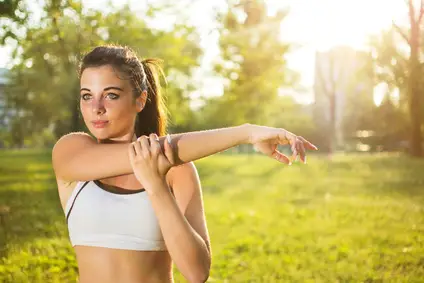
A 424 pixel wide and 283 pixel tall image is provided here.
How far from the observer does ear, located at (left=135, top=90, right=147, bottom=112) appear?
285 centimetres

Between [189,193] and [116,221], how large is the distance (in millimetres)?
340

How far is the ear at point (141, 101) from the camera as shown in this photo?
285 cm

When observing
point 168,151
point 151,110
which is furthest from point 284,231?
point 168,151

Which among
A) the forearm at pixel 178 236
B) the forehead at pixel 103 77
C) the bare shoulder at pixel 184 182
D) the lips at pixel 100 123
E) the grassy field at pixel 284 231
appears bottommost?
the grassy field at pixel 284 231

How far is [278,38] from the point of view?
35344 millimetres

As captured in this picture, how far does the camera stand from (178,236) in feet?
7.30

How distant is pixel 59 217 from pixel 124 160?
27.8ft

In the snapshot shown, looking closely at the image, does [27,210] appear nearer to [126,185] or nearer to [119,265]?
[126,185]

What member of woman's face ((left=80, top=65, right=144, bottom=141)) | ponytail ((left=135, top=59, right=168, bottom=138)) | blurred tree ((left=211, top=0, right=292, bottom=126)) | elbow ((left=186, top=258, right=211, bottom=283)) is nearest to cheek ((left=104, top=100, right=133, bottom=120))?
woman's face ((left=80, top=65, right=144, bottom=141))

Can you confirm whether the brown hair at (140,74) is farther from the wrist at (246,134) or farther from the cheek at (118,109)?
the wrist at (246,134)

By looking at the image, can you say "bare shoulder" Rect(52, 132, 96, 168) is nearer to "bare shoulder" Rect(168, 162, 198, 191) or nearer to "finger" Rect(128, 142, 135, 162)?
"bare shoulder" Rect(168, 162, 198, 191)

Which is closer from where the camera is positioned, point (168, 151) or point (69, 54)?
point (168, 151)

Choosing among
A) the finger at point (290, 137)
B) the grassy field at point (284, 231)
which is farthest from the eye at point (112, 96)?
the grassy field at point (284, 231)

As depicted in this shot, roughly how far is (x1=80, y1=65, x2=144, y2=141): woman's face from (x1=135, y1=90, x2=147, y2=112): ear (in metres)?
0.08
